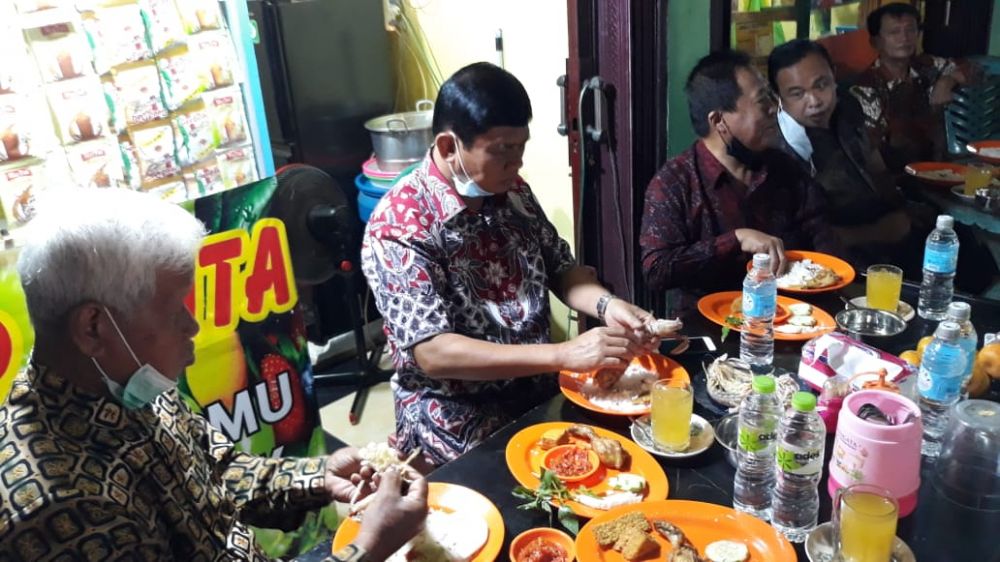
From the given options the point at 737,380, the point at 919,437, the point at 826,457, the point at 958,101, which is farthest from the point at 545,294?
the point at 958,101

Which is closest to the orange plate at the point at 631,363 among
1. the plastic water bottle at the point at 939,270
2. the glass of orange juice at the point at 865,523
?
the glass of orange juice at the point at 865,523

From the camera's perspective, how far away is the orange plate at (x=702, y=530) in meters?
1.13

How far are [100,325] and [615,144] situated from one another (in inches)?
79.8

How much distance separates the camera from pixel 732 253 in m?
2.17

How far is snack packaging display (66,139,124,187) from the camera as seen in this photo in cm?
229

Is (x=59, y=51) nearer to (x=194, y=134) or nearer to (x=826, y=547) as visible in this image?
(x=194, y=134)

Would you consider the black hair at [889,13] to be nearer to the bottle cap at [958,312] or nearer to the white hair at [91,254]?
the bottle cap at [958,312]

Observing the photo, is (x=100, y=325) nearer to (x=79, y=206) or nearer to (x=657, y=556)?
(x=79, y=206)

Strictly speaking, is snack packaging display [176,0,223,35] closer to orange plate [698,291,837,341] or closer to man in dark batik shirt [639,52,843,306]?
man in dark batik shirt [639,52,843,306]

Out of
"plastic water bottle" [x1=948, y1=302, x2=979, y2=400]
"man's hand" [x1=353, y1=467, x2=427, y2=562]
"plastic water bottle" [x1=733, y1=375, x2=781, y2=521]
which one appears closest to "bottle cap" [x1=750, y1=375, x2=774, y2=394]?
"plastic water bottle" [x1=733, y1=375, x2=781, y2=521]

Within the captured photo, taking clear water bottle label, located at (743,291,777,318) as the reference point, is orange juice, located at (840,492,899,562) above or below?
below

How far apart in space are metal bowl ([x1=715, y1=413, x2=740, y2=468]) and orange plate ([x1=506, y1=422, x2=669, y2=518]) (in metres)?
0.13

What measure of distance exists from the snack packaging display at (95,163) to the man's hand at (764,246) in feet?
5.97

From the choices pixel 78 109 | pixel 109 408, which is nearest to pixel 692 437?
pixel 109 408
